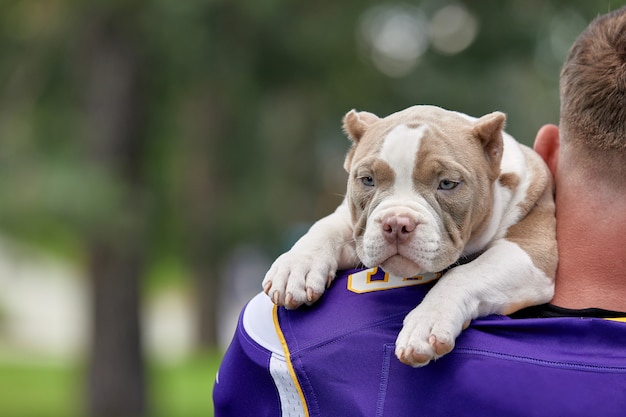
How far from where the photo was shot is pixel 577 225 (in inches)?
106

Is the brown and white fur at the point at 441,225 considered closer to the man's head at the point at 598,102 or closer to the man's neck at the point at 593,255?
the man's neck at the point at 593,255

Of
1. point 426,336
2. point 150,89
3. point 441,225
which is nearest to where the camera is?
point 426,336

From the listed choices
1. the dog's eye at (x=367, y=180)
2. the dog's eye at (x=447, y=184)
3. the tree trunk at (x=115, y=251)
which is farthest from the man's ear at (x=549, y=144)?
the tree trunk at (x=115, y=251)

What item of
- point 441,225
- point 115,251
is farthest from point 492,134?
point 115,251

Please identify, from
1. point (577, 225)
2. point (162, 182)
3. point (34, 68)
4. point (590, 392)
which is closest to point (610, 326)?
point (590, 392)

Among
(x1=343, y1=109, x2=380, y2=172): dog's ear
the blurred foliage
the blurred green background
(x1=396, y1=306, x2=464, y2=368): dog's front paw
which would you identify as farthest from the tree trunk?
(x1=396, y1=306, x2=464, y2=368): dog's front paw

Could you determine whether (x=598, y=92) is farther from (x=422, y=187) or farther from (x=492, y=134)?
(x=422, y=187)

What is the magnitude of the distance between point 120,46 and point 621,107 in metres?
8.07

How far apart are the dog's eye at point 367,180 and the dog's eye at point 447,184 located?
190 millimetres

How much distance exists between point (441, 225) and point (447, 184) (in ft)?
0.41

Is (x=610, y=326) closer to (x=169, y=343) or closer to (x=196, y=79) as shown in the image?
(x=196, y=79)

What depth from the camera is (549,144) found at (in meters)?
3.06

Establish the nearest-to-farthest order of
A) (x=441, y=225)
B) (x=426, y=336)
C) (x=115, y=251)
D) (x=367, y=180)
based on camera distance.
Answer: (x=426, y=336) → (x=441, y=225) → (x=367, y=180) → (x=115, y=251)

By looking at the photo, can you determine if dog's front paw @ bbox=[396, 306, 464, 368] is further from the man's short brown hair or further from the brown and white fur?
the man's short brown hair
